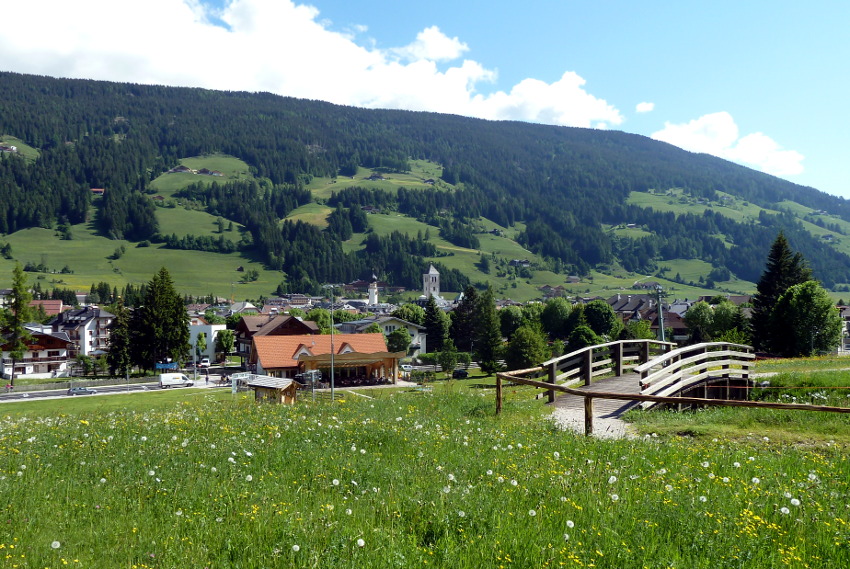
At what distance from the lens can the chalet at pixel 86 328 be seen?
119 metres

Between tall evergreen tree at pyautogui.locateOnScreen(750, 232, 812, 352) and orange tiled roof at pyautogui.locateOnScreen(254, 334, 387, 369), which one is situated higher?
tall evergreen tree at pyautogui.locateOnScreen(750, 232, 812, 352)

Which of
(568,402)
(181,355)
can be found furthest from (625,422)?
(181,355)

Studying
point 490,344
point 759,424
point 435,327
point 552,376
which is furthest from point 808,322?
point 435,327

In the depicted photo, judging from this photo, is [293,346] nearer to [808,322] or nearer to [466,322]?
[466,322]

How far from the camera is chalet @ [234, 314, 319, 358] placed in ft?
309

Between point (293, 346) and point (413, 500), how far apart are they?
6300 centimetres

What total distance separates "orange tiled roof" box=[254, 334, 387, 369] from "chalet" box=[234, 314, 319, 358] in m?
23.8

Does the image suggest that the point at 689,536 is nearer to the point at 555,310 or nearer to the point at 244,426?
the point at 244,426

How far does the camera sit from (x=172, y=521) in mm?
6773

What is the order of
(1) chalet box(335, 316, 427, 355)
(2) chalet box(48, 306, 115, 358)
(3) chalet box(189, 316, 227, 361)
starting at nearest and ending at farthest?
1. (3) chalet box(189, 316, 227, 361)
2. (1) chalet box(335, 316, 427, 355)
3. (2) chalet box(48, 306, 115, 358)

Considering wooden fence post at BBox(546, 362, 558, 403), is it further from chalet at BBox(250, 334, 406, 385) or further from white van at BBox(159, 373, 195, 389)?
white van at BBox(159, 373, 195, 389)

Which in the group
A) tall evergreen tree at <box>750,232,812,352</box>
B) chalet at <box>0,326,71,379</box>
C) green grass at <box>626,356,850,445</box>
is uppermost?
tall evergreen tree at <box>750,232,812,352</box>

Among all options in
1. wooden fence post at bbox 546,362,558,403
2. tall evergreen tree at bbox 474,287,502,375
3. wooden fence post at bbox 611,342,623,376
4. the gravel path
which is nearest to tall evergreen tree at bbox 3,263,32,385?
tall evergreen tree at bbox 474,287,502,375

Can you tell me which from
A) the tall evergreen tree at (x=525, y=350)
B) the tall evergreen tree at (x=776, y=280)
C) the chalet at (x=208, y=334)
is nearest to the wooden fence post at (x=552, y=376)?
the tall evergreen tree at (x=776, y=280)
